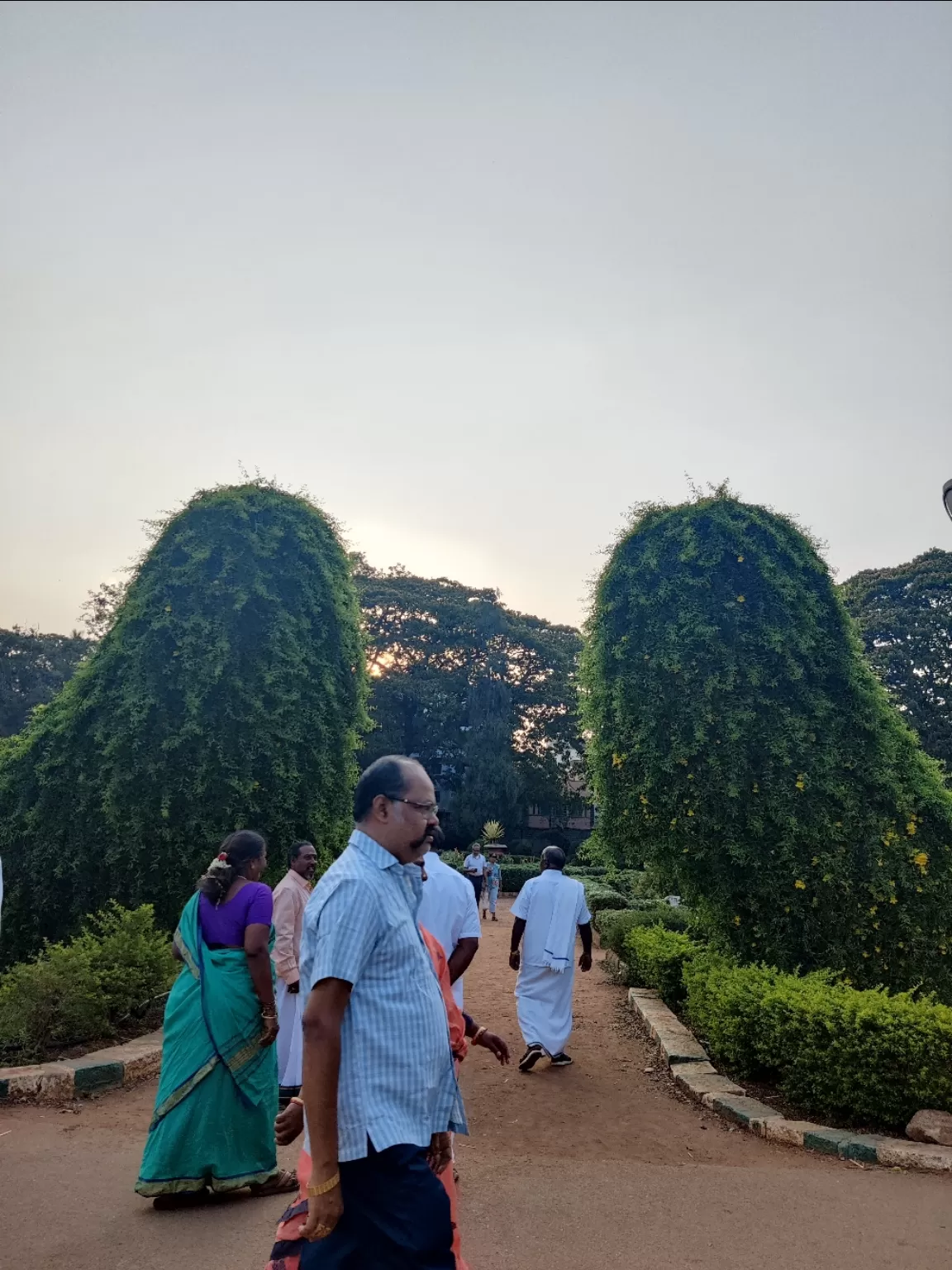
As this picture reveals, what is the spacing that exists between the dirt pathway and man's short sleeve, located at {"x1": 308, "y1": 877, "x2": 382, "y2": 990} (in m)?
2.15

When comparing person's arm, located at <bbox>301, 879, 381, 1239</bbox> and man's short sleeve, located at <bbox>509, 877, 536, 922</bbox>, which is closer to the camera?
person's arm, located at <bbox>301, 879, 381, 1239</bbox>

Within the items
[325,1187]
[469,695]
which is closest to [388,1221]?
[325,1187]

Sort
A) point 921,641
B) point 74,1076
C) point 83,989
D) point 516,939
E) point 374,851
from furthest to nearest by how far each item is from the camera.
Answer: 1. point 921,641
2. point 516,939
3. point 83,989
4. point 74,1076
5. point 374,851

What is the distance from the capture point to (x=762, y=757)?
7906 millimetres

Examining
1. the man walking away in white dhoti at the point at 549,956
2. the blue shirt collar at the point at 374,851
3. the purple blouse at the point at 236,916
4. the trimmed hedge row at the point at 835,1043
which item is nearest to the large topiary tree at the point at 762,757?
the trimmed hedge row at the point at 835,1043

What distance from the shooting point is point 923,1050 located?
17.3 ft

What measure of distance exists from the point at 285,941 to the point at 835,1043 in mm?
3481

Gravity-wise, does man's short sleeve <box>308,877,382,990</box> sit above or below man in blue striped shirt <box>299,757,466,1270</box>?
above

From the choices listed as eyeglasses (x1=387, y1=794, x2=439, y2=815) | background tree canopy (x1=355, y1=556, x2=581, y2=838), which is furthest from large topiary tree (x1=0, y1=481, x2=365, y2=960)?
background tree canopy (x1=355, y1=556, x2=581, y2=838)

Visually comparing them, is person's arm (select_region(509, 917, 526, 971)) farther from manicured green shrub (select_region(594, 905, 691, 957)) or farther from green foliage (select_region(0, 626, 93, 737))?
green foliage (select_region(0, 626, 93, 737))

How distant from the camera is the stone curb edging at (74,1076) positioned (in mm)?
5781

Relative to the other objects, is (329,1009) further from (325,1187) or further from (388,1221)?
(388,1221)

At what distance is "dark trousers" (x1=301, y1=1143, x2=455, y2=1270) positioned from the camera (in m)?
2.12

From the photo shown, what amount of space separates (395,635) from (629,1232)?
37.1m
